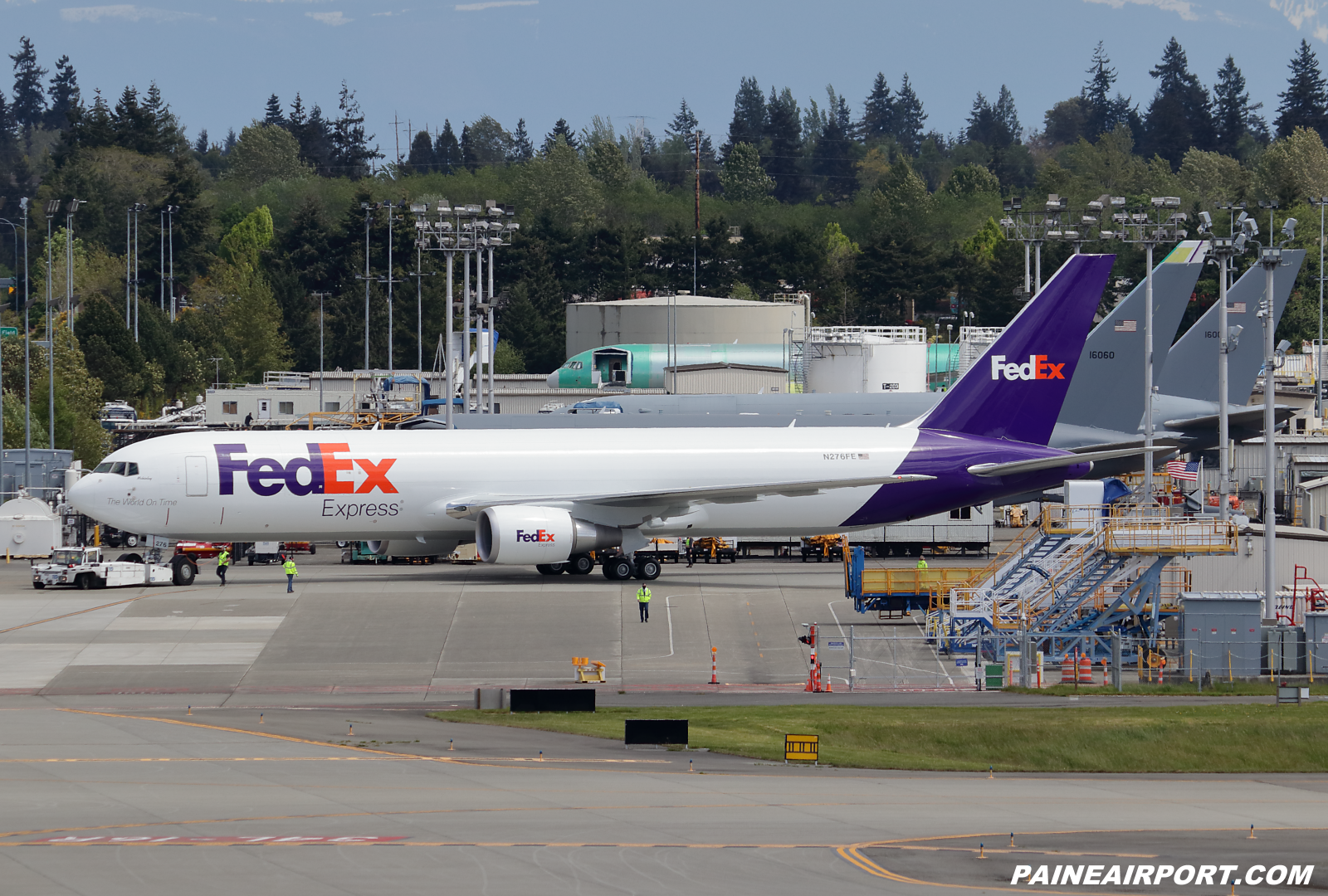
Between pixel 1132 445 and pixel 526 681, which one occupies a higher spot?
pixel 1132 445

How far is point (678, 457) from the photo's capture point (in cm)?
5312

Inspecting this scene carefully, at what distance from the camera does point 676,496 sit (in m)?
51.9

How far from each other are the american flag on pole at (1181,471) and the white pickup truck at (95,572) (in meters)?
35.4

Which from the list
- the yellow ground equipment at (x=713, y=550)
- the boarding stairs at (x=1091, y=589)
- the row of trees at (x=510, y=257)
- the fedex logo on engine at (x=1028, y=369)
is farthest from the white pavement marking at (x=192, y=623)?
the row of trees at (x=510, y=257)

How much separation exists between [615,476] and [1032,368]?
15225mm

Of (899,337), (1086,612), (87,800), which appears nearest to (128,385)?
(899,337)

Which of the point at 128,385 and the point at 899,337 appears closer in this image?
the point at 899,337

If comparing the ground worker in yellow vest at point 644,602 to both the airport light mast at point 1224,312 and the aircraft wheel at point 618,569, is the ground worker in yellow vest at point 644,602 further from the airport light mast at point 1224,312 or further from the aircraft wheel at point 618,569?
the airport light mast at point 1224,312

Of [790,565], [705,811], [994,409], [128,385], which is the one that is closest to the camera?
[705,811]

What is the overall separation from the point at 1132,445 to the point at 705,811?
41570 mm

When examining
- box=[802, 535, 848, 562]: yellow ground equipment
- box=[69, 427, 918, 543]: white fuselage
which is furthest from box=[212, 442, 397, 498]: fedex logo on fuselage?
box=[802, 535, 848, 562]: yellow ground equipment

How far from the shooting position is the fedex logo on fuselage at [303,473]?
50438mm

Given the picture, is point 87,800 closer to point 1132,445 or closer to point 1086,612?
point 1086,612

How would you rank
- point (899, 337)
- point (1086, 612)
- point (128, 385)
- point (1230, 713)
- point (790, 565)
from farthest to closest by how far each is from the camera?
point (128, 385) → point (899, 337) → point (790, 565) → point (1086, 612) → point (1230, 713)
